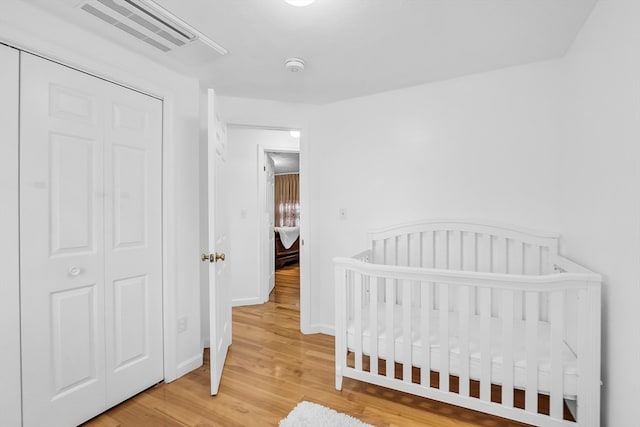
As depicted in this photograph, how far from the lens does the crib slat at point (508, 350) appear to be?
4.79ft

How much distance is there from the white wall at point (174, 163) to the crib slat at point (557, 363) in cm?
221

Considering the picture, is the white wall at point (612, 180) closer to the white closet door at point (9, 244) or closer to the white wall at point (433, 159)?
the white wall at point (433, 159)

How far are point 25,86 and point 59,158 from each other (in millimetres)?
346

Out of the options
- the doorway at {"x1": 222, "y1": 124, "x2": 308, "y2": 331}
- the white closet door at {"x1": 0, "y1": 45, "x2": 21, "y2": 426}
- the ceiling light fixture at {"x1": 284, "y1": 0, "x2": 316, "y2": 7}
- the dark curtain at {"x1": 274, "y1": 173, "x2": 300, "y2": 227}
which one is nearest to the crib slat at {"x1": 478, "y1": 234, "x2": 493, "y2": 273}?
the ceiling light fixture at {"x1": 284, "y1": 0, "x2": 316, "y2": 7}

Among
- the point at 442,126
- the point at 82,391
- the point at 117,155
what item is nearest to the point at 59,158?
the point at 117,155

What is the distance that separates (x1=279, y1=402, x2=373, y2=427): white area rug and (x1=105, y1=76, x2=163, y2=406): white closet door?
1025 mm

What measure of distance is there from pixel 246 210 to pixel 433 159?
2242 mm

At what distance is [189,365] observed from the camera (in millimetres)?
2182

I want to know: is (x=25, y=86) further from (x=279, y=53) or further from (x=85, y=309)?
(x=279, y=53)

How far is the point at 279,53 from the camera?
6.23 ft

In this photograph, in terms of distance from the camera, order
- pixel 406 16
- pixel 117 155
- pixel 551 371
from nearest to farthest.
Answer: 1. pixel 551 371
2. pixel 406 16
3. pixel 117 155

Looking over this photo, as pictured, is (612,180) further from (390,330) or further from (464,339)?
(390,330)

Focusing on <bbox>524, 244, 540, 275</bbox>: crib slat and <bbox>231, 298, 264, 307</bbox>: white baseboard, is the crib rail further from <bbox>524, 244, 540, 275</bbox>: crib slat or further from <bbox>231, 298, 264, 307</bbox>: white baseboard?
<bbox>231, 298, 264, 307</bbox>: white baseboard

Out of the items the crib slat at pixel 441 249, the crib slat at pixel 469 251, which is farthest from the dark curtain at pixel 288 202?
the crib slat at pixel 469 251
